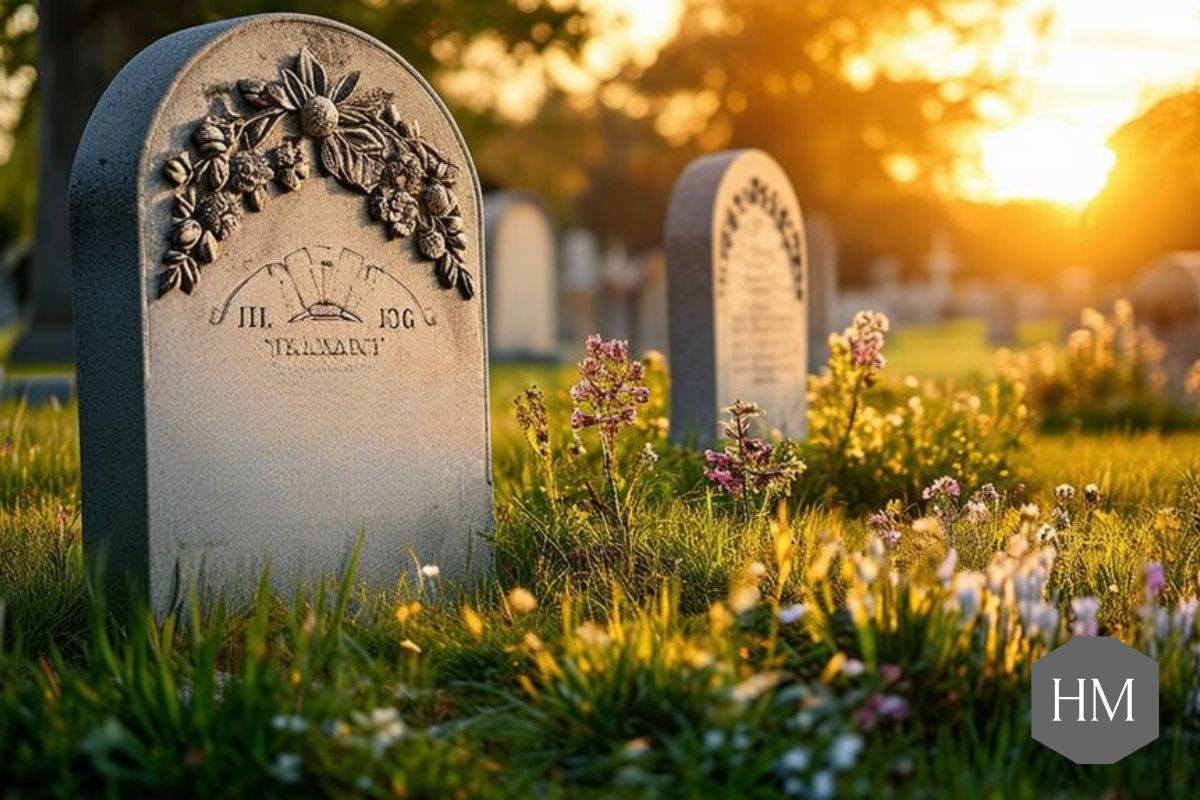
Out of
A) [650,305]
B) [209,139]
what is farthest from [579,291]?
[209,139]

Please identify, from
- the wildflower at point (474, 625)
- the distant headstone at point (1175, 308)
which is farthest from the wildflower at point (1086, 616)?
the distant headstone at point (1175, 308)

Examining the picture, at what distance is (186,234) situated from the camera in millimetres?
4168

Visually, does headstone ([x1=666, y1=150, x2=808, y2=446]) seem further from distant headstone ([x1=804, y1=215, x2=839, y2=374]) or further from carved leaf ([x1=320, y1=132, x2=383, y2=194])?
distant headstone ([x1=804, y1=215, x2=839, y2=374])

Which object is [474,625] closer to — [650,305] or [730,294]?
[730,294]

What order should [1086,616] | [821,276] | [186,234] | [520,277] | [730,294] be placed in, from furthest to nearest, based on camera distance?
[821,276], [520,277], [730,294], [186,234], [1086,616]

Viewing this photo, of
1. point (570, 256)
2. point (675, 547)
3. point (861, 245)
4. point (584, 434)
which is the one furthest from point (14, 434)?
point (861, 245)

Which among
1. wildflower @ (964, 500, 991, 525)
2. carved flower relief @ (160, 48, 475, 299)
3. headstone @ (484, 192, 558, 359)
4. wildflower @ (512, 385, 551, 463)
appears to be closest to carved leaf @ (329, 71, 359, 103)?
carved flower relief @ (160, 48, 475, 299)

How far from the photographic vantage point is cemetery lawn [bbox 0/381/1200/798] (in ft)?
9.38

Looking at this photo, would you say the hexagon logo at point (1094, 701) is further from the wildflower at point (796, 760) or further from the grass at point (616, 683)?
the wildflower at point (796, 760)

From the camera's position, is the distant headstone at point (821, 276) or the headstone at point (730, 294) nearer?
the headstone at point (730, 294)

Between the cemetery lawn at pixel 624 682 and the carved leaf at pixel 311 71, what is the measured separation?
1.61 meters

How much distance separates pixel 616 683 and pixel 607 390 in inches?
61.4

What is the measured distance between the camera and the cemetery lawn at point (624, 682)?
286 centimetres

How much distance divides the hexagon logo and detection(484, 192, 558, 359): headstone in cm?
1467
